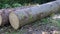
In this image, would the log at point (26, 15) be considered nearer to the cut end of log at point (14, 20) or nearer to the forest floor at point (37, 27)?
the cut end of log at point (14, 20)

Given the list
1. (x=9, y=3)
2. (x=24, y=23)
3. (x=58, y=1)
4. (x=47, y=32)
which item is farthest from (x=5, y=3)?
(x=47, y=32)

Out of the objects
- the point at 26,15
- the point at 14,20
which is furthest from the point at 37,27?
the point at 14,20

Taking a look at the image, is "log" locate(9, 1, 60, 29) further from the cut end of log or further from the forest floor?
A: the forest floor

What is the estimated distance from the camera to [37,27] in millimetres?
5902

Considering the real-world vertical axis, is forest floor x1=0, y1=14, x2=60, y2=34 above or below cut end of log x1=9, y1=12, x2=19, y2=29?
below

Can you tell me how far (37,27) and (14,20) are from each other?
3.06 feet

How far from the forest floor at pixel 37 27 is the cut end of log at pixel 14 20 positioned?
17 centimetres

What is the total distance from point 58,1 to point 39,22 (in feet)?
5.98

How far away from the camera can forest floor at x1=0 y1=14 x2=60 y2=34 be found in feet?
18.0

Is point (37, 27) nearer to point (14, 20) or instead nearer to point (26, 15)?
point (26, 15)

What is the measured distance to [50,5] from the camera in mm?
6965

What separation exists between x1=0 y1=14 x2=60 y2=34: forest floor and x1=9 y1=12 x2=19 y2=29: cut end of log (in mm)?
172

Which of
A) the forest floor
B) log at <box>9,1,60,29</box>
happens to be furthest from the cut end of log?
the forest floor

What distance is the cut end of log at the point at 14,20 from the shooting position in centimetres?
545
